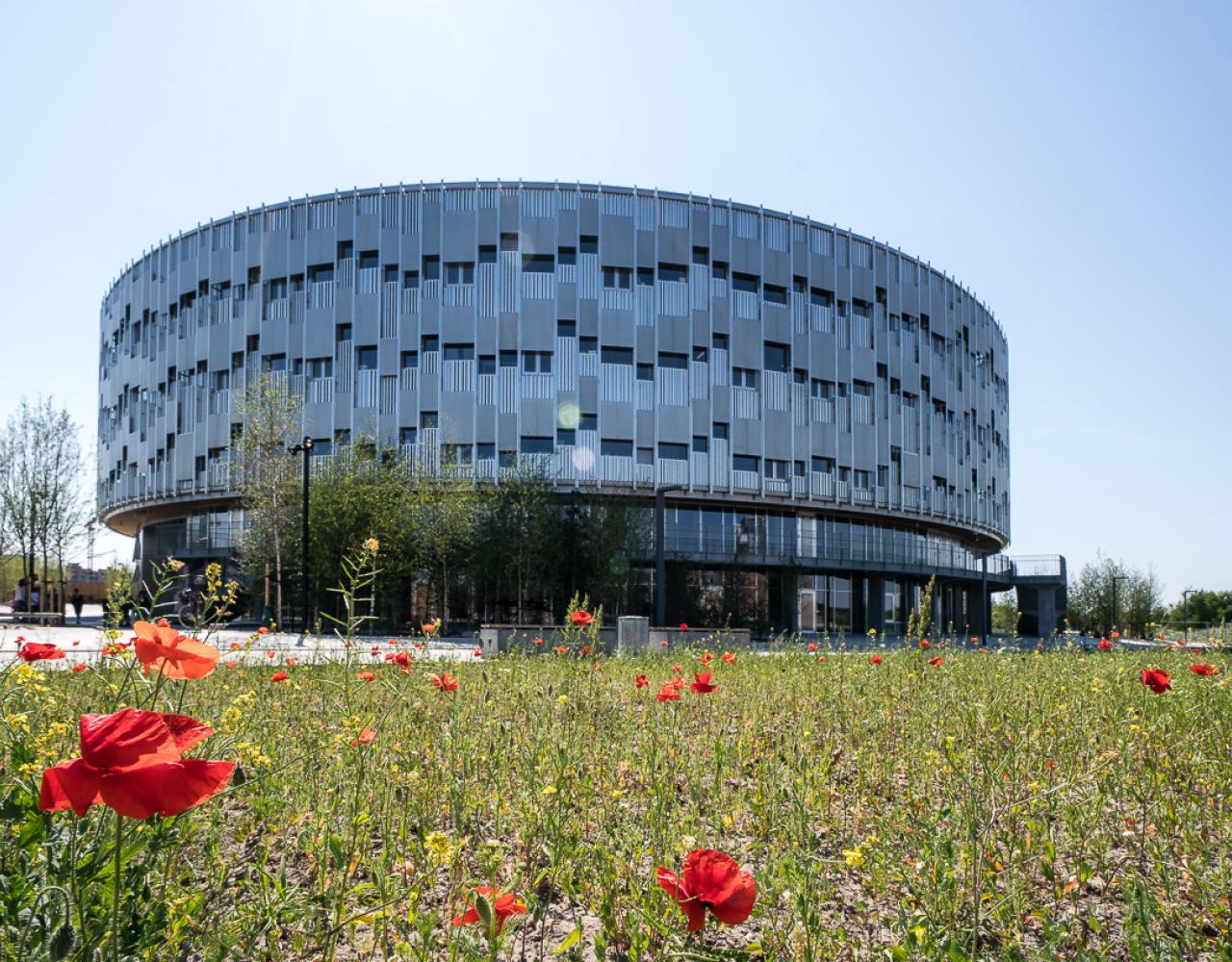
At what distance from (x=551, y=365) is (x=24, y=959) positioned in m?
37.5

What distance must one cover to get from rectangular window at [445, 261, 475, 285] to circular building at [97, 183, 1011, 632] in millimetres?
93

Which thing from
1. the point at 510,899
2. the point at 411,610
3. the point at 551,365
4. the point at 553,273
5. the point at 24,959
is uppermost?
the point at 553,273

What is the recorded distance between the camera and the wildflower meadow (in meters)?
1.76

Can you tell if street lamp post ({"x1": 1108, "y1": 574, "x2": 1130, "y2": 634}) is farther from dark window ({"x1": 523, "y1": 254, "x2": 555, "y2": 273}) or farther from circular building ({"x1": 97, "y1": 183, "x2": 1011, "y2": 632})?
dark window ({"x1": 523, "y1": 254, "x2": 555, "y2": 273})

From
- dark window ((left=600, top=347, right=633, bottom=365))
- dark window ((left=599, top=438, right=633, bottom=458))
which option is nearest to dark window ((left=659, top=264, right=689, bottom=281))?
dark window ((left=600, top=347, right=633, bottom=365))

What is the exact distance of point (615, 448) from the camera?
125 ft

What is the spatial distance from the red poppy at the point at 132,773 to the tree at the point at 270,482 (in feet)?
110

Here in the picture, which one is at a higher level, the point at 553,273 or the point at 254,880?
the point at 553,273

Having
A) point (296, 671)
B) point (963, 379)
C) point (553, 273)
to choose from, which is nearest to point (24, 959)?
point (296, 671)

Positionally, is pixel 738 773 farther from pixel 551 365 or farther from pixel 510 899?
pixel 551 365

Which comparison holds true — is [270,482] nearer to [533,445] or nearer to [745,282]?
[533,445]

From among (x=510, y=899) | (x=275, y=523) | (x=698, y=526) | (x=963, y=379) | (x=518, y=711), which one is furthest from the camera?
(x=963, y=379)

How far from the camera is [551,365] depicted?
3859 cm

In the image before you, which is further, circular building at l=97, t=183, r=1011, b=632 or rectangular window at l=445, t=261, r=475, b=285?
rectangular window at l=445, t=261, r=475, b=285
